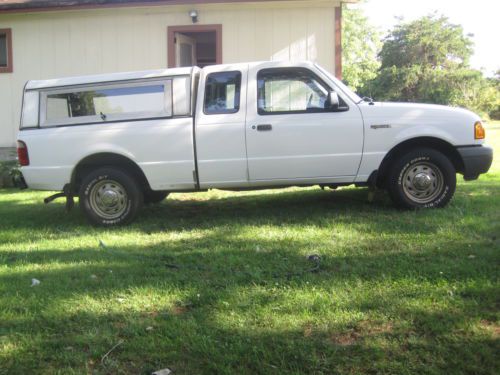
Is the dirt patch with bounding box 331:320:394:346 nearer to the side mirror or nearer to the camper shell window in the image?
the side mirror

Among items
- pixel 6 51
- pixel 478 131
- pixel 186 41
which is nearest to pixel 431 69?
pixel 186 41

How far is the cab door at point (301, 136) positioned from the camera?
6082 mm

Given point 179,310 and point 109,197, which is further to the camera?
point 109,197

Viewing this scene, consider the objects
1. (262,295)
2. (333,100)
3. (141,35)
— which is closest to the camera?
(262,295)

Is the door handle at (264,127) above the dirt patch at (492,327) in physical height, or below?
above

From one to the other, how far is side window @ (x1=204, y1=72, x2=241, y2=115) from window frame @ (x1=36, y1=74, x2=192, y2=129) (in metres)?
0.23

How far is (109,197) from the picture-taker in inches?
250

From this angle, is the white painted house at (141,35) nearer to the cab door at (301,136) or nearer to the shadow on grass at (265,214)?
the shadow on grass at (265,214)

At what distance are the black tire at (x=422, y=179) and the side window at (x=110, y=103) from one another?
8.61 feet

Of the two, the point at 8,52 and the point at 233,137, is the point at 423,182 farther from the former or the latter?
the point at 8,52

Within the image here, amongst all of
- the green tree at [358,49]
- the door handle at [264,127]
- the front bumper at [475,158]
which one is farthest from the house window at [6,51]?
the green tree at [358,49]

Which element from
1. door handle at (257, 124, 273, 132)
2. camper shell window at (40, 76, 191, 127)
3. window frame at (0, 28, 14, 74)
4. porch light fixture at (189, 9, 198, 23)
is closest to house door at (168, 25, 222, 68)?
porch light fixture at (189, 9, 198, 23)

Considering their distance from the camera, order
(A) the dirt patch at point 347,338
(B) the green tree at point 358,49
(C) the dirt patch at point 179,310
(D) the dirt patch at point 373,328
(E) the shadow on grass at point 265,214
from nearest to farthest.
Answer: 1. (A) the dirt patch at point 347,338
2. (D) the dirt patch at point 373,328
3. (C) the dirt patch at point 179,310
4. (E) the shadow on grass at point 265,214
5. (B) the green tree at point 358,49

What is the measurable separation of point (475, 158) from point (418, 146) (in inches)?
25.8
